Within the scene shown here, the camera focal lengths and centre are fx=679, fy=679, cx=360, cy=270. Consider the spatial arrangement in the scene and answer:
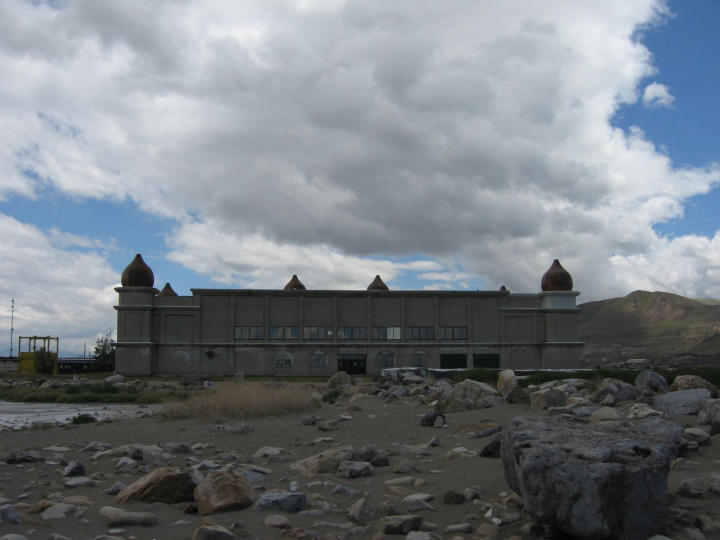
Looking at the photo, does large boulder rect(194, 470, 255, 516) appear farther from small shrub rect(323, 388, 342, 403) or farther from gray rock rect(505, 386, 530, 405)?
small shrub rect(323, 388, 342, 403)

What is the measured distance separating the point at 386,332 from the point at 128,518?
2270 inches

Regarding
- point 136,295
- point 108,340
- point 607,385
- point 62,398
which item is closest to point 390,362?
point 136,295

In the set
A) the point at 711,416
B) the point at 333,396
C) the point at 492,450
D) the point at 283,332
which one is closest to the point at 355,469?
the point at 492,450

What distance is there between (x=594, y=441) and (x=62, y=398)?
119 feet

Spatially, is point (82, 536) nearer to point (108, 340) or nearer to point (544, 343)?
point (544, 343)

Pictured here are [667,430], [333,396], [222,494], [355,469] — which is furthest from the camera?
[333,396]

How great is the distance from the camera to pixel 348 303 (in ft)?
213

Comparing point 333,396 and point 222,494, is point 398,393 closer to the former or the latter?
point 333,396

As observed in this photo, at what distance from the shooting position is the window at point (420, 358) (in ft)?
209

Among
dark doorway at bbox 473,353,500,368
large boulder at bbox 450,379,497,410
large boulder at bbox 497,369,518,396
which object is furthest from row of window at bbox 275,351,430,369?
large boulder at bbox 450,379,497,410

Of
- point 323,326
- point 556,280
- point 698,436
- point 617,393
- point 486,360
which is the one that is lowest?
point 486,360

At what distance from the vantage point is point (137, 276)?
64.2 meters

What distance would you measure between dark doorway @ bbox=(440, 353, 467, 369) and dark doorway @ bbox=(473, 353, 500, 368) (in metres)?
1.06

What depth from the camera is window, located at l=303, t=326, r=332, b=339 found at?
6419 centimetres
